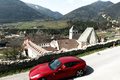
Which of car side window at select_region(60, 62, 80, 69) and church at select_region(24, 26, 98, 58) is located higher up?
car side window at select_region(60, 62, 80, 69)

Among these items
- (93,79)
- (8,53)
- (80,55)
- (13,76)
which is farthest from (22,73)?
(8,53)

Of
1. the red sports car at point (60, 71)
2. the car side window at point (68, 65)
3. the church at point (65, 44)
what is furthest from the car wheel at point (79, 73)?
the church at point (65, 44)

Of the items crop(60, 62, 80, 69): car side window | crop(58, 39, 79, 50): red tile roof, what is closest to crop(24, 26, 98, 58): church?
crop(58, 39, 79, 50): red tile roof

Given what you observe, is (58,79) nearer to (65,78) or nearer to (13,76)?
(65,78)

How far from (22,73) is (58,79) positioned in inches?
133

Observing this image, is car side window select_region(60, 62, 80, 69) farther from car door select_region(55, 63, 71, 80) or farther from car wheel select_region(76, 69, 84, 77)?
car wheel select_region(76, 69, 84, 77)

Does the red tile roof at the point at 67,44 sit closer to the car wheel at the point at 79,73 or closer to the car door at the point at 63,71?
the car wheel at the point at 79,73

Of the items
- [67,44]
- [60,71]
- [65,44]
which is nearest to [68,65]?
[60,71]

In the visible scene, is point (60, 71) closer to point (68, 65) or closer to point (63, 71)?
point (63, 71)

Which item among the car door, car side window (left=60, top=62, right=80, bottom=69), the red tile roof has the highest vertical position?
car side window (left=60, top=62, right=80, bottom=69)

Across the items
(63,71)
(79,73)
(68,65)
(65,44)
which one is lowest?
(65,44)

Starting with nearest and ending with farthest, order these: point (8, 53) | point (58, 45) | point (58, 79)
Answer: point (58, 79)
point (8, 53)
point (58, 45)

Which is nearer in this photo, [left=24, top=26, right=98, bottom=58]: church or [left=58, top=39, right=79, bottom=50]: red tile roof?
[left=24, top=26, right=98, bottom=58]: church

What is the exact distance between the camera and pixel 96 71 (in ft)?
24.0
